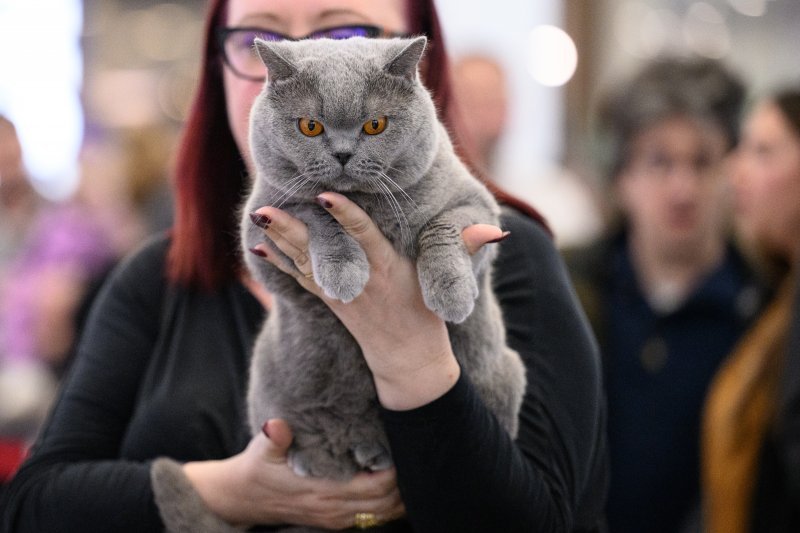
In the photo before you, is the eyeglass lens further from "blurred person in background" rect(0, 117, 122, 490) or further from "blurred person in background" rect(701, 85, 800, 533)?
"blurred person in background" rect(0, 117, 122, 490)

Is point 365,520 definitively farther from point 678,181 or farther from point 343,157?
point 678,181

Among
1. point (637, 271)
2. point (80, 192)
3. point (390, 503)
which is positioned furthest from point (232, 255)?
point (80, 192)

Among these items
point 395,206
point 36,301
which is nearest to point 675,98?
point 395,206

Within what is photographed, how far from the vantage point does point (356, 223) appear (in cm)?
95

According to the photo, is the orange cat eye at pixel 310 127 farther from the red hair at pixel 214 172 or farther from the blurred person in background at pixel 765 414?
the blurred person in background at pixel 765 414

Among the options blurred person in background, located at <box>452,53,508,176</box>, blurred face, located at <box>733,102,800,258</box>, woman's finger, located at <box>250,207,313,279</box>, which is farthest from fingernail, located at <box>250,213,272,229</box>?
blurred person in background, located at <box>452,53,508,176</box>

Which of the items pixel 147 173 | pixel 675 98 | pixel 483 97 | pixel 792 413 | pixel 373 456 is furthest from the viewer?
pixel 147 173

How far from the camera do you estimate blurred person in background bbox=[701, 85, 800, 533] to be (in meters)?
1.78

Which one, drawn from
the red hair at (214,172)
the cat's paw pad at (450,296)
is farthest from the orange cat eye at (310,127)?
the red hair at (214,172)

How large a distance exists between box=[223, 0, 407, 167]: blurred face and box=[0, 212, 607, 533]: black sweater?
0.29 m

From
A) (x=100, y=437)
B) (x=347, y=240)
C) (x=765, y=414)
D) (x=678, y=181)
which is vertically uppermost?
(x=347, y=240)

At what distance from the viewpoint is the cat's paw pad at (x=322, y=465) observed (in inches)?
41.7

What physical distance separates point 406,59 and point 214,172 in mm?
528

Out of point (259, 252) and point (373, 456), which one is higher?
point (259, 252)
